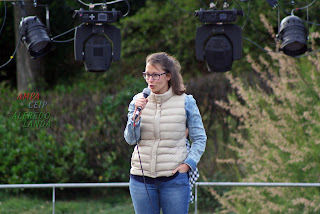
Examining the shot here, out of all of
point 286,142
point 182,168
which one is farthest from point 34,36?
point 286,142

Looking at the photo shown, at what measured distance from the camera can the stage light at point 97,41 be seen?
446 centimetres

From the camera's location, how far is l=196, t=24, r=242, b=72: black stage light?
4453 millimetres

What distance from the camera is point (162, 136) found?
2.94 m

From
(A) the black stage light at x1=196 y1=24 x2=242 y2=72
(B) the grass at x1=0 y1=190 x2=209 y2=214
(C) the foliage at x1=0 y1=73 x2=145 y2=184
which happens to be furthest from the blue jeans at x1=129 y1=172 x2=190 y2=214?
(C) the foliage at x1=0 y1=73 x2=145 y2=184

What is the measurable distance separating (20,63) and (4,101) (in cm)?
147

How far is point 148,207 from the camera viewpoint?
2.93 metres

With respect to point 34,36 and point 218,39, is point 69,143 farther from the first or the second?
point 218,39

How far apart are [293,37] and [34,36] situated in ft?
7.05

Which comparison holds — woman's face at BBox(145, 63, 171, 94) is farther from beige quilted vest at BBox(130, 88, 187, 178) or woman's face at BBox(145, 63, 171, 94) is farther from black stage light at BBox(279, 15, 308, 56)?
black stage light at BBox(279, 15, 308, 56)

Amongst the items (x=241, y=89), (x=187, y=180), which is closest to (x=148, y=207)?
(x=187, y=180)

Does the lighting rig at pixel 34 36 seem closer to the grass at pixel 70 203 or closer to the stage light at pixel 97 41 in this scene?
the stage light at pixel 97 41

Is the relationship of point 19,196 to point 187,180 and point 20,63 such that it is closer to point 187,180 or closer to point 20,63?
point 20,63

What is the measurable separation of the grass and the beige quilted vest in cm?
452

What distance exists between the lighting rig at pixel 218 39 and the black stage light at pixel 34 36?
128 centimetres
